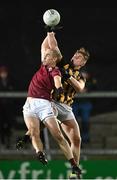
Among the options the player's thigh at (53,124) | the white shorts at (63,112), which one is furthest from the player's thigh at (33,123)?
the white shorts at (63,112)

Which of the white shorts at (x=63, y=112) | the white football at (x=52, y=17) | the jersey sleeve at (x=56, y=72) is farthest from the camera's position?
the white shorts at (x=63, y=112)

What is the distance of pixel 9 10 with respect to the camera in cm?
2258

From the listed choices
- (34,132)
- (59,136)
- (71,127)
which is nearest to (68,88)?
(71,127)

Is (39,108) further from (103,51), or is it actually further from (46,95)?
(103,51)

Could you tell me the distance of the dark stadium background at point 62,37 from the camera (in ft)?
73.7

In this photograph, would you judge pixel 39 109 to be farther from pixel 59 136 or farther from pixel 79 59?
pixel 79 59

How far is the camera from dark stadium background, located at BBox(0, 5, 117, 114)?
22.5m

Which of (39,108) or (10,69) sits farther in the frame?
(10,69)

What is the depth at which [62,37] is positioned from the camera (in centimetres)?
2267

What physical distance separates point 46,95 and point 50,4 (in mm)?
5184

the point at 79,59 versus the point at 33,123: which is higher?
the point at 79,59

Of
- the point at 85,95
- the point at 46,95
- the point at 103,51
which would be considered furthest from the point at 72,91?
the point at 103,51

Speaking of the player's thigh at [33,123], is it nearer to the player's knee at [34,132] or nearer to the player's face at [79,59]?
the player's knee at [34,132]

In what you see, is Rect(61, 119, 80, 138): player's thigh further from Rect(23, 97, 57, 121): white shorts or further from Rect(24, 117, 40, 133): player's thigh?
Rect(24, 117, 40, 133): player's thigh
